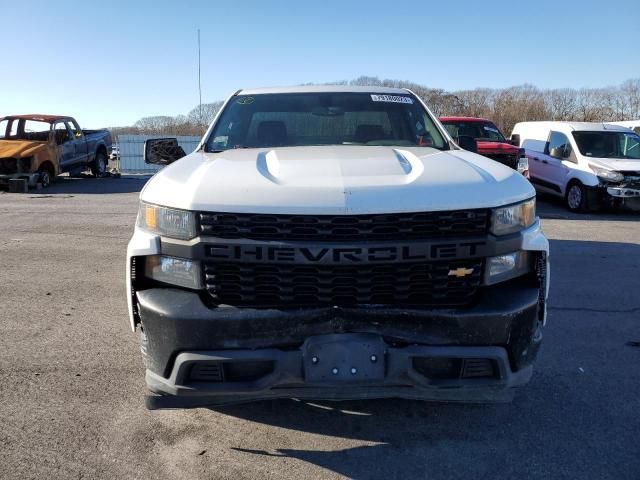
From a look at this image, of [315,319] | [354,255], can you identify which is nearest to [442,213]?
[354,255]

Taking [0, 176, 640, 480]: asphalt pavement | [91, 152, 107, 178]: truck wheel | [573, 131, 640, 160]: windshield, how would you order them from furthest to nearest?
1. [91, 152, 107, 178]: truck wheel
2. [573, 131, 640, 160]: windshield
3. [0, 176, 640, 480]: asphalt pavement

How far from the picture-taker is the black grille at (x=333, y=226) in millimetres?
2438

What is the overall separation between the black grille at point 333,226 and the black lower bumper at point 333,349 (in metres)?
0.33

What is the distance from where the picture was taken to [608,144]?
12289 millimetres

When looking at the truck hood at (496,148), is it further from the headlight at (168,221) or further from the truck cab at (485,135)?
the headlight at (168,221)

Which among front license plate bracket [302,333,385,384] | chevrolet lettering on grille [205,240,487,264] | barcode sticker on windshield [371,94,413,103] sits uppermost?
barcode sticker on windshield [371,94,413,103]

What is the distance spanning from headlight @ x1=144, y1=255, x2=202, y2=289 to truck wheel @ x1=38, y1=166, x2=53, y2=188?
14612 mm

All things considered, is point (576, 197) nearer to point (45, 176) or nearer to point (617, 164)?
point (617, 164)

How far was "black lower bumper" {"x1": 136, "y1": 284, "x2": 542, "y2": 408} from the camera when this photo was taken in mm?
2439

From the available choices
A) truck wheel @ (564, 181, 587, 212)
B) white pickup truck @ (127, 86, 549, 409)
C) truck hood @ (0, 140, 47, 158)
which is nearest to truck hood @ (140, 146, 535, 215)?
white pickup truck @ (127, 86, 549, 409)

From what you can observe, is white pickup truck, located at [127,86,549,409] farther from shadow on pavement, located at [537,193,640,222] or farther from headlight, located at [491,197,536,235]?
shadow on pavement, located at [537,193,640,222]

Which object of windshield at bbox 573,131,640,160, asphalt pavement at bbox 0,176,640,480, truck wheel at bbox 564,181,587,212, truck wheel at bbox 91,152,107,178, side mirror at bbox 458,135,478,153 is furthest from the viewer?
truck wheel at bbox 91,152,107,178

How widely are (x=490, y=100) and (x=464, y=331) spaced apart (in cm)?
4395

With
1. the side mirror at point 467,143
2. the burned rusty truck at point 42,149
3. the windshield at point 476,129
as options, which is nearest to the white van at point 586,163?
the windshield at point 476,129
